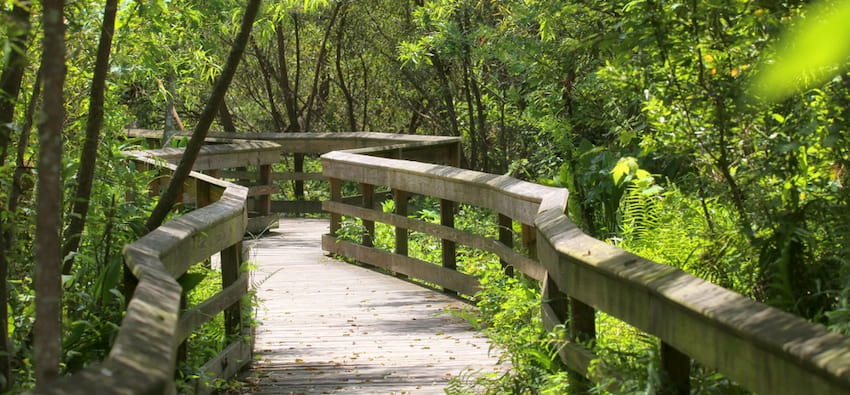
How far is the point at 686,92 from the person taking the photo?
14.4ft

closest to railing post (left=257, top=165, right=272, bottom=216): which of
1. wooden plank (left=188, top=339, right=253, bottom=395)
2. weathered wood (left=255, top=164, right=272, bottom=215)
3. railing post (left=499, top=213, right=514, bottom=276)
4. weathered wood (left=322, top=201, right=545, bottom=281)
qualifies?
weathered wood (left=255, top=164, right=272, bottom=215)

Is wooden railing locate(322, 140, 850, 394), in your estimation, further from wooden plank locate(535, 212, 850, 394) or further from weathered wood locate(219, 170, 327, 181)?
weathered wood locate(219, 170, 327, 181)

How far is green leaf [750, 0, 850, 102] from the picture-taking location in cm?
302

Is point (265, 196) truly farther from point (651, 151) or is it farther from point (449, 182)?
point (651, 151)

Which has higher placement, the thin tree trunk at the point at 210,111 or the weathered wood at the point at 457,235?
the thin tree trunk at the point at 210,111

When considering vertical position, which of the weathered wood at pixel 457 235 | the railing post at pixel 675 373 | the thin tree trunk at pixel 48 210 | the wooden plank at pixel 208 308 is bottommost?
the weathered wood at pixel 457 235

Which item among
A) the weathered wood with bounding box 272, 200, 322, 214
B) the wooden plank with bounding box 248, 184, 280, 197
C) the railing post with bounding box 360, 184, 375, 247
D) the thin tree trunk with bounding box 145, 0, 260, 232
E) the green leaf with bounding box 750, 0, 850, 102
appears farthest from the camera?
the weathered wood with bounding box 272, 200, 322, 214

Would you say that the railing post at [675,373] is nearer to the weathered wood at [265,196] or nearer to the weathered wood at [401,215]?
the weathered wood at [401,215]

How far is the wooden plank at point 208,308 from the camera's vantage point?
469 centimetres

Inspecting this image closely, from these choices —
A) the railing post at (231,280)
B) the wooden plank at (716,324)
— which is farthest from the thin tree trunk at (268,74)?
the wooden plank at (716,324)

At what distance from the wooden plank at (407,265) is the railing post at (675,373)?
451cm

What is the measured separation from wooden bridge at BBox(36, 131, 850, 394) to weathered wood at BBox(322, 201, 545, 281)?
2cm

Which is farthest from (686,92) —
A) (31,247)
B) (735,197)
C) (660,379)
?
(31,247)

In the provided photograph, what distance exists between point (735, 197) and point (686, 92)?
0.45m
